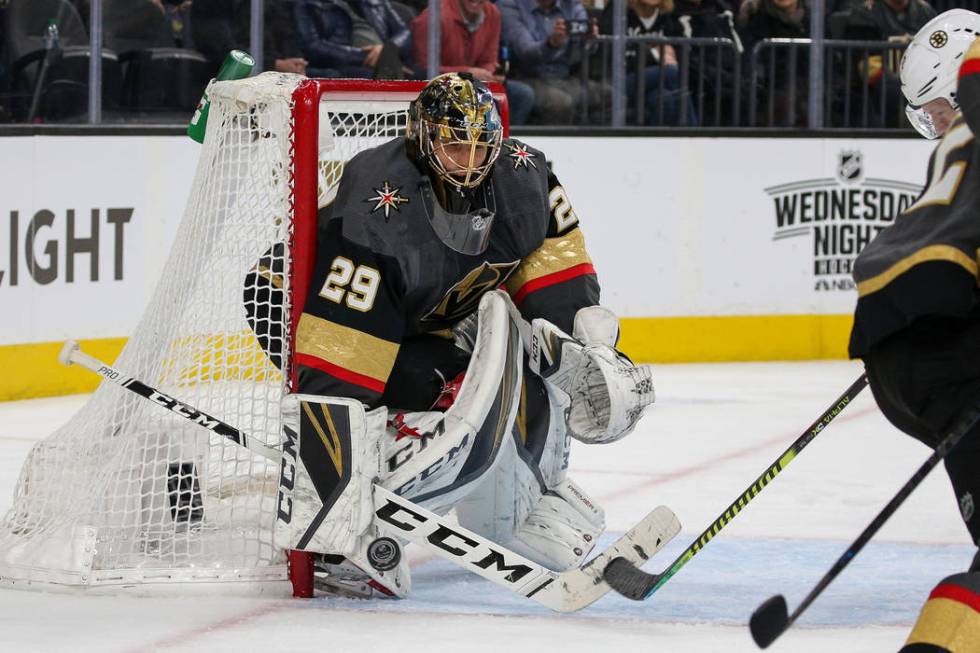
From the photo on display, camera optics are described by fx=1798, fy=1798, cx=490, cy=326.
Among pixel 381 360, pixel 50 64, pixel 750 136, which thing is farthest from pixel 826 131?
pixel 381 360

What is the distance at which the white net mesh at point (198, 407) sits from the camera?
10.5 feet

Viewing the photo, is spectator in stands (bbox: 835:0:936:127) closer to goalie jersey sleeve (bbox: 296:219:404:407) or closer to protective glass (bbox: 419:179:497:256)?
protective glass (bbox: 419:179:497:256)

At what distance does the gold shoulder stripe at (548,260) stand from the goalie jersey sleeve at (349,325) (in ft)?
1.08

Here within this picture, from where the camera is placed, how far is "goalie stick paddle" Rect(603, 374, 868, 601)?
2816mm

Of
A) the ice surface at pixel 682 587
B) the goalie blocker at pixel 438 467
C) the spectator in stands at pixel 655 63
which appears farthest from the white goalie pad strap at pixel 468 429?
the spectator in stands at pixel 655 63

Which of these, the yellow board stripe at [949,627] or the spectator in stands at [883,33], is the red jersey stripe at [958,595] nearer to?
the yellow board stripe at [949,627]

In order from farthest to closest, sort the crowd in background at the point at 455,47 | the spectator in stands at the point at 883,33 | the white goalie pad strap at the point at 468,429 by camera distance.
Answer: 1. the spectator in stands at the point at 883,33
2. the crowd in background at the point at 455,47
3. the white goalie pad strap at the point at 468,429

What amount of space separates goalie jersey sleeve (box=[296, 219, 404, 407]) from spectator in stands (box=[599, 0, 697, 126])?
3855mm

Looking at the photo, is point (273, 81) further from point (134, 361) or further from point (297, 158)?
point (134, 361)

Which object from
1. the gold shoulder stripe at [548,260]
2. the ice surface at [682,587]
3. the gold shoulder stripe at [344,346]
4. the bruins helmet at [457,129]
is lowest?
the ice surface at [682,587]

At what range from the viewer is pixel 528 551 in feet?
10.8

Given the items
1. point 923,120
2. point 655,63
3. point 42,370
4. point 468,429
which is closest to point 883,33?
point 655,63

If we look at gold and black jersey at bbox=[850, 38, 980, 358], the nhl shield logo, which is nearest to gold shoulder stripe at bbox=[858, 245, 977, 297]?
gold and black jersey at bbox=[850, 38, 980, 358]

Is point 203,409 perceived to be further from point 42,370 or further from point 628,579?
point 42,370
